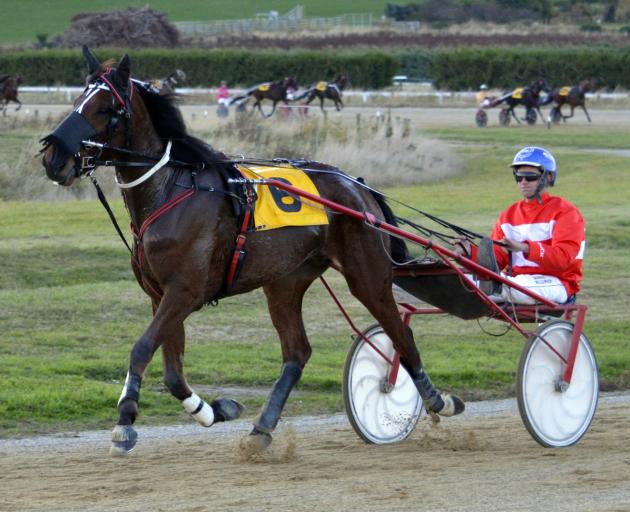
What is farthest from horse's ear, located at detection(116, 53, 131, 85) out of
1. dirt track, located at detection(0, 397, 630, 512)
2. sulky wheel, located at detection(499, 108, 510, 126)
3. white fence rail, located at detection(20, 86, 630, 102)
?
white fence rail, located at detection(20, 86, 630, 102)

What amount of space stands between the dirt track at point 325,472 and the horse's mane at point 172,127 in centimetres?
147

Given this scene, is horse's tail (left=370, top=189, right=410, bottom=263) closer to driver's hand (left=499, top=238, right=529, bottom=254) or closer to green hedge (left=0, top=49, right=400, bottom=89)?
driver's hand (left=499, top=238, right=529, bottom=254)

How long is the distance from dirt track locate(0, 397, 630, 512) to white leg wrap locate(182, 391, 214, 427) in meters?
0.20

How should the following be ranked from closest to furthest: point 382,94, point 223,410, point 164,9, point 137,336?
1. point 223,410
2. point 137,336
3. point 382,94
4. point 164,9

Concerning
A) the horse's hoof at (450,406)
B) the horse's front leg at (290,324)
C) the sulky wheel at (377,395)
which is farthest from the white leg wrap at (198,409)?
the horse's hoof at (450,406)

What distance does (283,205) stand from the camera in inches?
251

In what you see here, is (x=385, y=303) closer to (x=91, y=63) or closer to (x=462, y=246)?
(x=462, y=246)

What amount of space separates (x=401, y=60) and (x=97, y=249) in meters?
41.5

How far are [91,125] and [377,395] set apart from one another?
2268 mm

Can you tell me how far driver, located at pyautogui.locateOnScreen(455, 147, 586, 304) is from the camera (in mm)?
6762

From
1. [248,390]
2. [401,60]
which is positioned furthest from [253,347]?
[401,60]

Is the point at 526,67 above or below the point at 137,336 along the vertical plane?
below

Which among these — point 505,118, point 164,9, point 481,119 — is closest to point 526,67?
point 505,118

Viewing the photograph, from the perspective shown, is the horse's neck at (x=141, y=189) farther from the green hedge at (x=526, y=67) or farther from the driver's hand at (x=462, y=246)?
the green hedge at (x=526, y=67)
